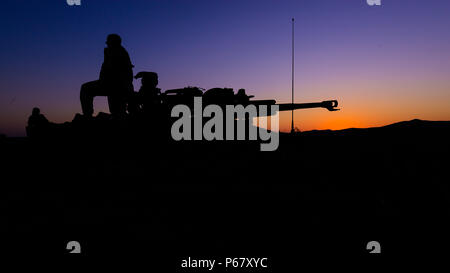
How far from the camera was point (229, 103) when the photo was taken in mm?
8172

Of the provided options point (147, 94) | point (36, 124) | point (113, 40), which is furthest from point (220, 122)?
point (36, 124)

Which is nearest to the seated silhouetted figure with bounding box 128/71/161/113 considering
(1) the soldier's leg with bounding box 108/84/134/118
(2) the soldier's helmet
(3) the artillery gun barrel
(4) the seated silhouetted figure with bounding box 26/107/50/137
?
(1) the soldier's leg with bounding box 108/84/134/118

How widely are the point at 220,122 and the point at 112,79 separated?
119 inches

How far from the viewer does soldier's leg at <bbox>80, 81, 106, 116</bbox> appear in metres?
6.62

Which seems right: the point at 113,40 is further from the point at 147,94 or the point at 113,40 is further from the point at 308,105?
the point at 308,105

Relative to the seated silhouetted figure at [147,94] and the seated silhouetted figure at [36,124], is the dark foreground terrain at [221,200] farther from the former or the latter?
the seated silhouetted figure at [147,94]

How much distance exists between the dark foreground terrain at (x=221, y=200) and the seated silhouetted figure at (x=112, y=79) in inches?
44.6

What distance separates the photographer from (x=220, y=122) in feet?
27.0

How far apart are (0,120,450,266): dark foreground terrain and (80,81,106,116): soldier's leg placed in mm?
1006

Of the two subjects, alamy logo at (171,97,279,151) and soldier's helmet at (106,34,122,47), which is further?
alamy logo at (171,97,279,151)

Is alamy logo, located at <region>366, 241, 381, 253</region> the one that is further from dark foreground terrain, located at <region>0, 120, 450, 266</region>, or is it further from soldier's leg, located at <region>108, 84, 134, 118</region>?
soldier's leg, located at <region>108, 84, 134, 118</region>

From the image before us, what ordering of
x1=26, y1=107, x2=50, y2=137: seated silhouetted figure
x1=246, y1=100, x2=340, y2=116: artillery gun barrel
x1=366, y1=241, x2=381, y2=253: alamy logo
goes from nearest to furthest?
x1=366, y1=241, x2=381, y2=253: alamy logo < x1=26, y1=107, x2=50, y2=137: seated silhouetted figure < x1=246, y1=100, x2=340, y2=116: artillery gun barrel

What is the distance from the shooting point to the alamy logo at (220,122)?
7.89 metres
